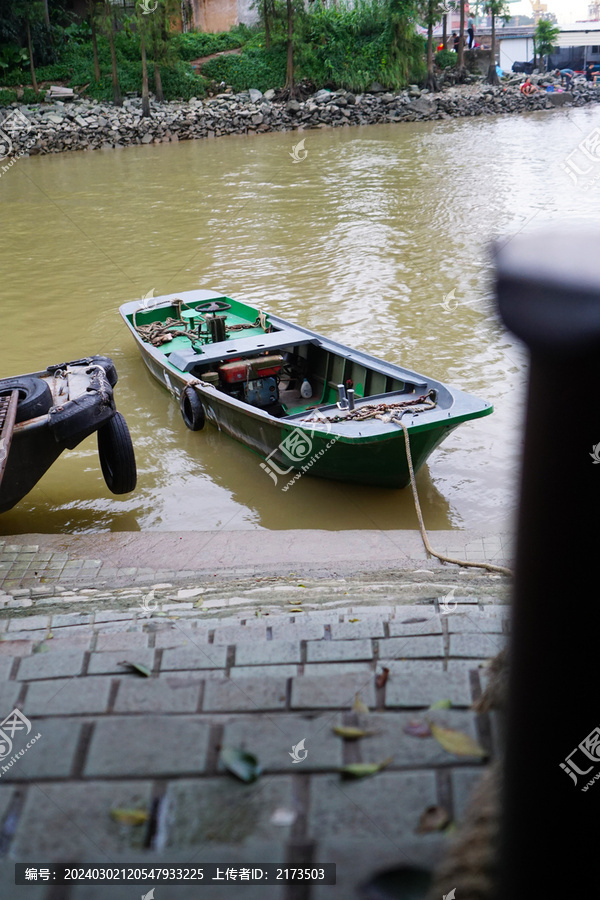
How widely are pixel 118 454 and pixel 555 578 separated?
21.9 ft

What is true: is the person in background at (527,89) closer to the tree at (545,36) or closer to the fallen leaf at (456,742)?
the tree at (545,36)

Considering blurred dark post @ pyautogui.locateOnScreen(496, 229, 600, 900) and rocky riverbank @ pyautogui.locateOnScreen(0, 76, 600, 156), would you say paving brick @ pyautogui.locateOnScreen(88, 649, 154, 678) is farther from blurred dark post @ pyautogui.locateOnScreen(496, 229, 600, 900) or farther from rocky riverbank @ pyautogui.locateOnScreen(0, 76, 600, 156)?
rocky riverbank @ pyautogui.locateOnScreen(0, 76, 600, 156)

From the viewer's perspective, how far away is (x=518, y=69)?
52.3 metres

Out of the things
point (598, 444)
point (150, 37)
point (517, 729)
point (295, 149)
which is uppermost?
point (150, 37)

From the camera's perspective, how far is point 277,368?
883 cm

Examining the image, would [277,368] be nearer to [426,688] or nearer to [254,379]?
[254,379]

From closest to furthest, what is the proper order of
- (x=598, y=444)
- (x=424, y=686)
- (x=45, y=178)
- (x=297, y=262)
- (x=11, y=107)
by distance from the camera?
(x=598, y=444) < (x=424, y=686) < (x=297, y=262) < (x=45, y=178) < (x=11, y=107)

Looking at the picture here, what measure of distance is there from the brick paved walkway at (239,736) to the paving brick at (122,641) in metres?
0.01

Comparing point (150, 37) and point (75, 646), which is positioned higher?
point (150, 37)

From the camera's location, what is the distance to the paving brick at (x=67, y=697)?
9.21 feet

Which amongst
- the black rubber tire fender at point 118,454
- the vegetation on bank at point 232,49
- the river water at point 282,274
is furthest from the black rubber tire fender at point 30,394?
the vegetation on bank at point 232,49

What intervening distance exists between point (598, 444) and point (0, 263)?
61.4 feet

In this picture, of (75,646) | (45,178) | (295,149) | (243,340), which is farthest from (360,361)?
(295,149)

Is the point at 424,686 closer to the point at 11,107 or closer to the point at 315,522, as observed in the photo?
the point at 315,522
